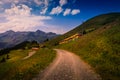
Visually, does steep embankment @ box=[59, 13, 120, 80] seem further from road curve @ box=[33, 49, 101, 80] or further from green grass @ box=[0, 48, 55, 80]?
green grass @ box=[0, 48, 55, 80]

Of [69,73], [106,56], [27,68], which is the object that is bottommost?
[69,73]

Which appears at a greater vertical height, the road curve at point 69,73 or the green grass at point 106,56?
the green grass at point 106,56

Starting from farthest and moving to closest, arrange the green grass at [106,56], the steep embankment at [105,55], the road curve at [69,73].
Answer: the steep embankment at [105,55]
the green grass at [106,56]
the road curve at [69,73]

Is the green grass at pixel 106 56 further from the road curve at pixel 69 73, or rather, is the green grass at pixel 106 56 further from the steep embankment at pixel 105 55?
the road curve at pixel 69 73

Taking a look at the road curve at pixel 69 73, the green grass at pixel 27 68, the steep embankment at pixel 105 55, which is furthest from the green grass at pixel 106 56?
the green grass at pixel 27 68

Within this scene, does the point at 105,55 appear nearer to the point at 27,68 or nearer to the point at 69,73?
the point at 69,73

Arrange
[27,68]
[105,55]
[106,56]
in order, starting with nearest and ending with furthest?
[27,68] → [106,56] → [105,55]

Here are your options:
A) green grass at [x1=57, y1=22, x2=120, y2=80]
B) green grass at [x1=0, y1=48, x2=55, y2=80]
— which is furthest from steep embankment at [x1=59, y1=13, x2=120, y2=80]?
green grass at [x1=0, y1=48, x2=55, y2=80]

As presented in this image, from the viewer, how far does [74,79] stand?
48.7 feet

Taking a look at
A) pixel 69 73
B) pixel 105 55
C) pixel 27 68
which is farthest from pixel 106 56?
pixel 27 68

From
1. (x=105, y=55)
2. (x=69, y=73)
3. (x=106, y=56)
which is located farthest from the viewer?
(x=105, y=55)

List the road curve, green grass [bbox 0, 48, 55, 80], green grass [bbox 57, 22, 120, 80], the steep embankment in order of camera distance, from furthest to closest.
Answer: the steep embankment < green grass [bbox 57, 22, 120, 80] < green grass [bbox 0, 48, 55, 80] < the road curve

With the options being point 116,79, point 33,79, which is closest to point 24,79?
point 33,79

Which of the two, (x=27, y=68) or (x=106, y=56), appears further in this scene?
(x=106, y=56)
